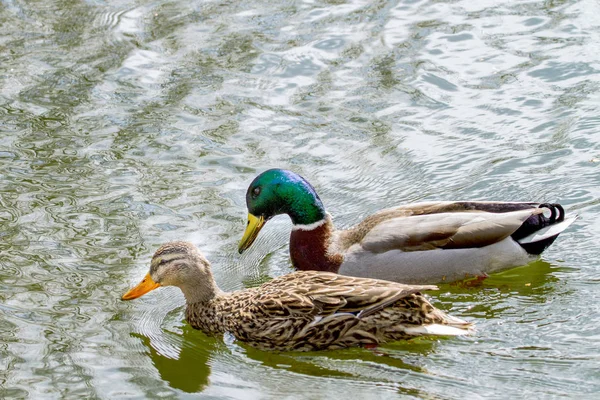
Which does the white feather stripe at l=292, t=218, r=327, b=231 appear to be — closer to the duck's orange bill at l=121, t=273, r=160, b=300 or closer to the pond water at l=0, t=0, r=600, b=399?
the pond water at l=0, t=0, r=600, b=399

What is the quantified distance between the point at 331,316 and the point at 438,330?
72 centimetres

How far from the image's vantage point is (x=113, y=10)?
14391 millimetres

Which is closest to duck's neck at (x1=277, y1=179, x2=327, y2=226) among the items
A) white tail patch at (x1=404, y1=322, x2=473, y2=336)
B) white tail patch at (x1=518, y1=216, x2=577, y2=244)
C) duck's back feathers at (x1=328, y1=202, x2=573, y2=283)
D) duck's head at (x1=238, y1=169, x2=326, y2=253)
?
duck's head at (x1=238, y1=169, x2=326, y2=253)

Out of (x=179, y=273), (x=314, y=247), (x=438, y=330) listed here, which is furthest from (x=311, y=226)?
(x=438, y=330)

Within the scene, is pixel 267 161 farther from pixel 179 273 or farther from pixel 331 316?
pixel 331 316

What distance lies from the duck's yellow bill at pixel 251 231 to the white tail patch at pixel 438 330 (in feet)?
6.36

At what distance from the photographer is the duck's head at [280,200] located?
366 inches

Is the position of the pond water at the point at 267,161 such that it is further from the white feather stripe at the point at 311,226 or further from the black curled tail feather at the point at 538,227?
the white feather stripe at the point at 311,226

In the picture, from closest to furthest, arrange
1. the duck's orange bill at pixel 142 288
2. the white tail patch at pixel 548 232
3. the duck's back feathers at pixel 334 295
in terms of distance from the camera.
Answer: the duck's back feathers at pixel 334 295
the duck's orange bill at pixel 142 288
the white tail patch at pixel 548 232

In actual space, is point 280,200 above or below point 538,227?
above

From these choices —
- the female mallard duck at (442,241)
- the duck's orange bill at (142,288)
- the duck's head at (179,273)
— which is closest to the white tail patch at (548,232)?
the female mallard duck at (442,241)

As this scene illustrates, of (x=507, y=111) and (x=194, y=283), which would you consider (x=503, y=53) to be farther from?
(x=194, y=283)

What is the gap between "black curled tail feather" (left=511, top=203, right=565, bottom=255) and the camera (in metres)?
8.90

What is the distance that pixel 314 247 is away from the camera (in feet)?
30.2
